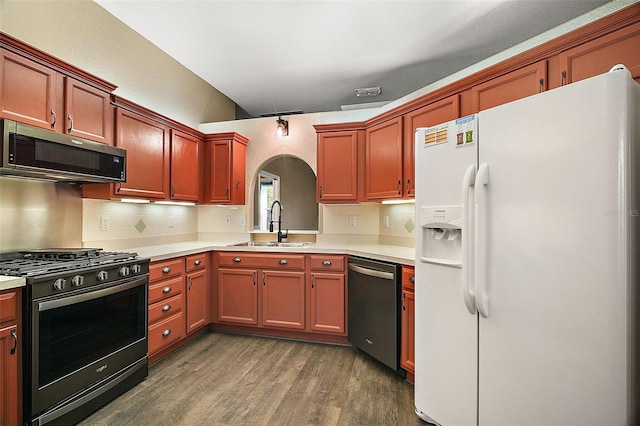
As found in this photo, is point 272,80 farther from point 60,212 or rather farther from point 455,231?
point 455,231

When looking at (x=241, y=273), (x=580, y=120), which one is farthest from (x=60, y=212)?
(x=580, y=120)

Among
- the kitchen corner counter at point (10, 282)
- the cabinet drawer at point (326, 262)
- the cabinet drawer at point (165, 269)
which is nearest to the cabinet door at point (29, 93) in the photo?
the kitchen corner counter at point (10, 282)

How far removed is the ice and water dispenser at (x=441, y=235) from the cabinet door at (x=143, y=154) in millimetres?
2367

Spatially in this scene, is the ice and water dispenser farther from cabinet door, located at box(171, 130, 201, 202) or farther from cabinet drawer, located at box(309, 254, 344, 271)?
cabinet door, located at box(171, 130, 201, 202)

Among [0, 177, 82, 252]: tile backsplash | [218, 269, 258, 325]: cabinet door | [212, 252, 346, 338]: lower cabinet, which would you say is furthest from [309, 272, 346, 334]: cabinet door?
[0, 177, 82, 252]: tile backsplash

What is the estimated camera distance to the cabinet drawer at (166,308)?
8.45 ft

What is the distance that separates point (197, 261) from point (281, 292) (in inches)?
33.7

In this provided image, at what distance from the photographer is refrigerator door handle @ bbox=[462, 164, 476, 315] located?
1.58 metres

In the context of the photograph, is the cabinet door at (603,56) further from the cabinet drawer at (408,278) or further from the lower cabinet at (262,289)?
the lower cabinet at (262,289)

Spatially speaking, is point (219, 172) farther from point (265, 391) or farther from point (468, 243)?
point (468, 243)

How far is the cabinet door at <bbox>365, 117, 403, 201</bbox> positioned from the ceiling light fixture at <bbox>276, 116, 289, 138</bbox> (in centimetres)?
113

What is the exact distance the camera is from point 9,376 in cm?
159

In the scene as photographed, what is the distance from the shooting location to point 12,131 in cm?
179

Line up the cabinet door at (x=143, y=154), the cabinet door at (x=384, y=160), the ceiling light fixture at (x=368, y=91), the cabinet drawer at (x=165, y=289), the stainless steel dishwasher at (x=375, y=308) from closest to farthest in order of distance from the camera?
the stainless steel dishwasher at (x=375, y=308), the cabinet drawer at (x=165, y=289), the cabinet door at (x=143, y=154), the cabinet door at (x=384, y=160), the ceiling light fixture at (x=368, y=91)
